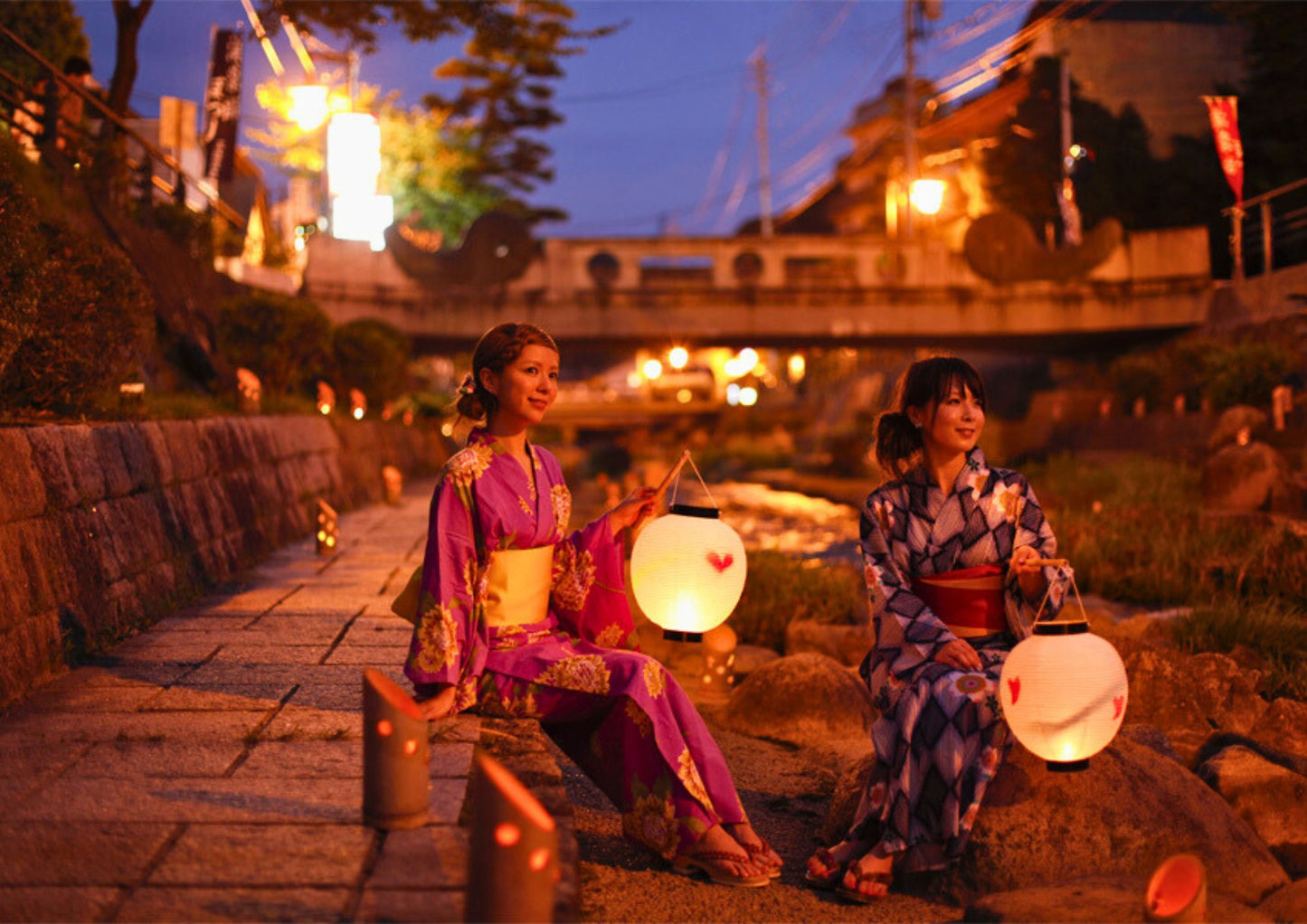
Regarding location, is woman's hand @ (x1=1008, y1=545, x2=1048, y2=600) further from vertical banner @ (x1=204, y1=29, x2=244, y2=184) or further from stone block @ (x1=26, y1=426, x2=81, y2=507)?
vertical banner @ (x1=204, y1=29, x2=244, y2=184)

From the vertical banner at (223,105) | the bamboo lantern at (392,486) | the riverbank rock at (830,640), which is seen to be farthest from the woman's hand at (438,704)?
the vertical banner at (223,105)

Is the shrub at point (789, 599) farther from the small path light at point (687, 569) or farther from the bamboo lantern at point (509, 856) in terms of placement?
the bamboo lantern at point (509, 856)

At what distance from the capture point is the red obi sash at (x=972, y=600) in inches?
159

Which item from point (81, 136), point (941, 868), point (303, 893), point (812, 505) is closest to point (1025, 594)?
point (941, 868)

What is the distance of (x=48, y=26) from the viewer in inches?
726

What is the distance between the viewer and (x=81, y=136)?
43.1 feet

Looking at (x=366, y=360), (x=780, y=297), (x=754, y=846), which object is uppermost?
(x=780, y=297)

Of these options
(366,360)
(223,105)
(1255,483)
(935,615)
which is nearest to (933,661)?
(935,615)

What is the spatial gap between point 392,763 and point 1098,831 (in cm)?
238

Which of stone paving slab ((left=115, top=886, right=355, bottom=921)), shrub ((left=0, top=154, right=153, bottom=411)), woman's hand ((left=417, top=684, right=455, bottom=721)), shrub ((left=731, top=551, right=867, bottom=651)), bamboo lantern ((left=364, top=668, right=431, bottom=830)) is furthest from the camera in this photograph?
shrub ((left=731, top=551, right=867, bottom=651))

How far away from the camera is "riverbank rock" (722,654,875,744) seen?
6.10 metres

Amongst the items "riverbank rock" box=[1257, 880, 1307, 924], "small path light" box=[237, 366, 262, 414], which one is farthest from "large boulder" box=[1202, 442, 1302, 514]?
"small path light" box=[237, 366, 262, 414]

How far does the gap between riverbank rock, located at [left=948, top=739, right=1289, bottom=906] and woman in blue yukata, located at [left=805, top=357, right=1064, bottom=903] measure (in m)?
0.12

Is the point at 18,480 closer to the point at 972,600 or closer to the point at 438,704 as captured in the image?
the point at 438,704
